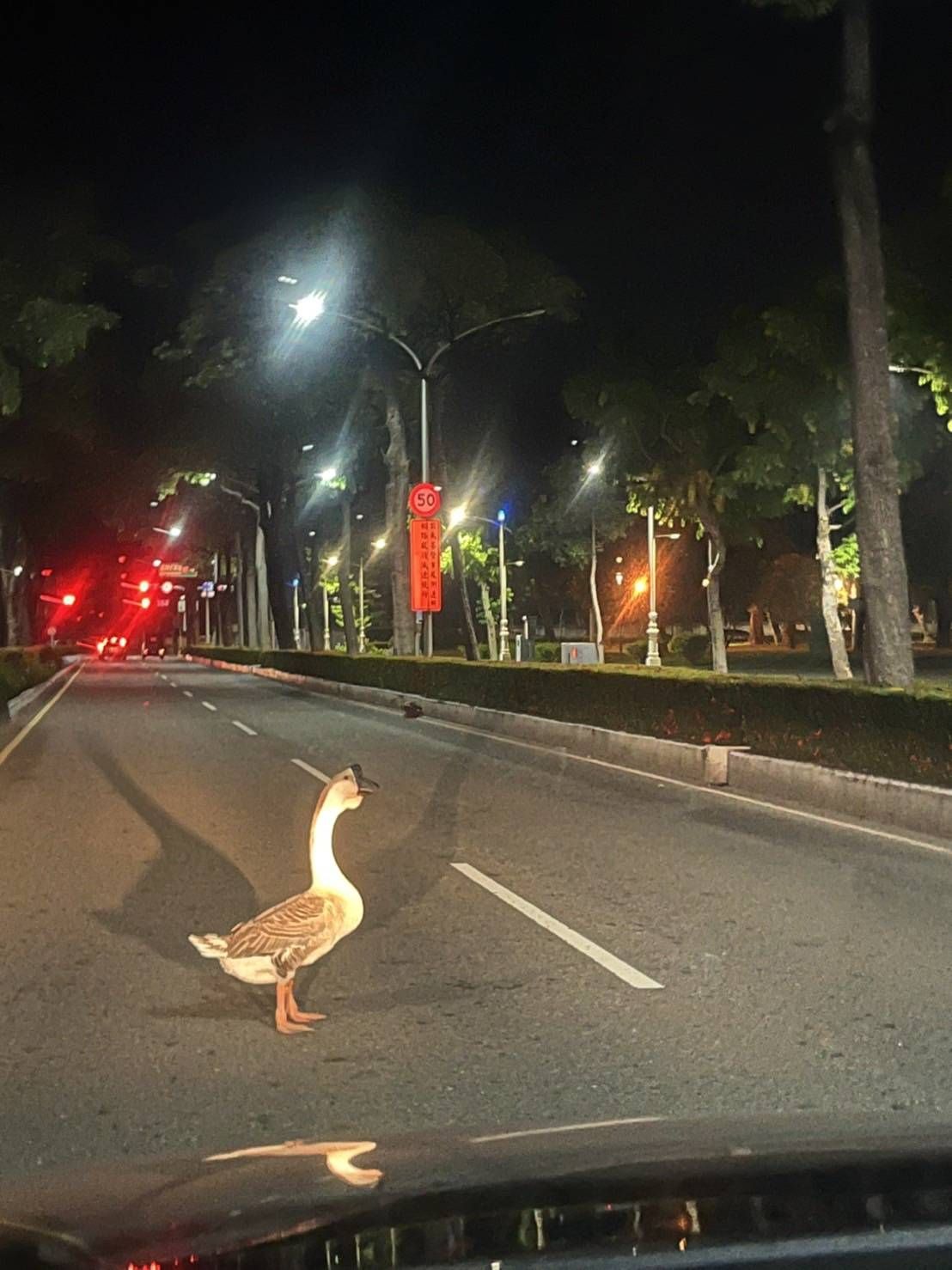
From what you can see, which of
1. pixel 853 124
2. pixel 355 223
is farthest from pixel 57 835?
pixel 355 223

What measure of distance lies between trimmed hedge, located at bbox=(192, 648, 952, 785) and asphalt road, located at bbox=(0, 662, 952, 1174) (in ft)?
5.04

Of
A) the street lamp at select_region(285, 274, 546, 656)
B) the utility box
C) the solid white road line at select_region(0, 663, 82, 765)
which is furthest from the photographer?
the utility box

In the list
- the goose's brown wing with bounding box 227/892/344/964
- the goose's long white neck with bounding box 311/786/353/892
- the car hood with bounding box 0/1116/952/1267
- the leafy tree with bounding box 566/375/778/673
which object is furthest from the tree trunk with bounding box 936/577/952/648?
the car hood with bounding box 0/1116/952/1267

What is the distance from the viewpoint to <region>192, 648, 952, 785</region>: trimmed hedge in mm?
15305

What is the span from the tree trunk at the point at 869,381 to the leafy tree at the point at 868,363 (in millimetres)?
10

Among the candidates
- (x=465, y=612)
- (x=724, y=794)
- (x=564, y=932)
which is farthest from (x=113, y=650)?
(x=564, y=932)

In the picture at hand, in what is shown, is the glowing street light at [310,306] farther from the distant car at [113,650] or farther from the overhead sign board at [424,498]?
the distant car at [113,650]

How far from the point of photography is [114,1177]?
412 cm

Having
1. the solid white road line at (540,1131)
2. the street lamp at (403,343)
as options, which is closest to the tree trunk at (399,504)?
the street lamp at (403,343)

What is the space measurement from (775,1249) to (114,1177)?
1.92m

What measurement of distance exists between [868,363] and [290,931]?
46.1ft

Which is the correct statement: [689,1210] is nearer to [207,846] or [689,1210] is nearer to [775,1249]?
[775,1249]

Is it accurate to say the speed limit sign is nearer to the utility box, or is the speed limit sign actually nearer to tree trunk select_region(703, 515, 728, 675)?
tree trunk select_region(703, 515, 728, 675)

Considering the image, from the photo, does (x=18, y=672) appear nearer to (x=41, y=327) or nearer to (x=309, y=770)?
(x=41, y=327)
